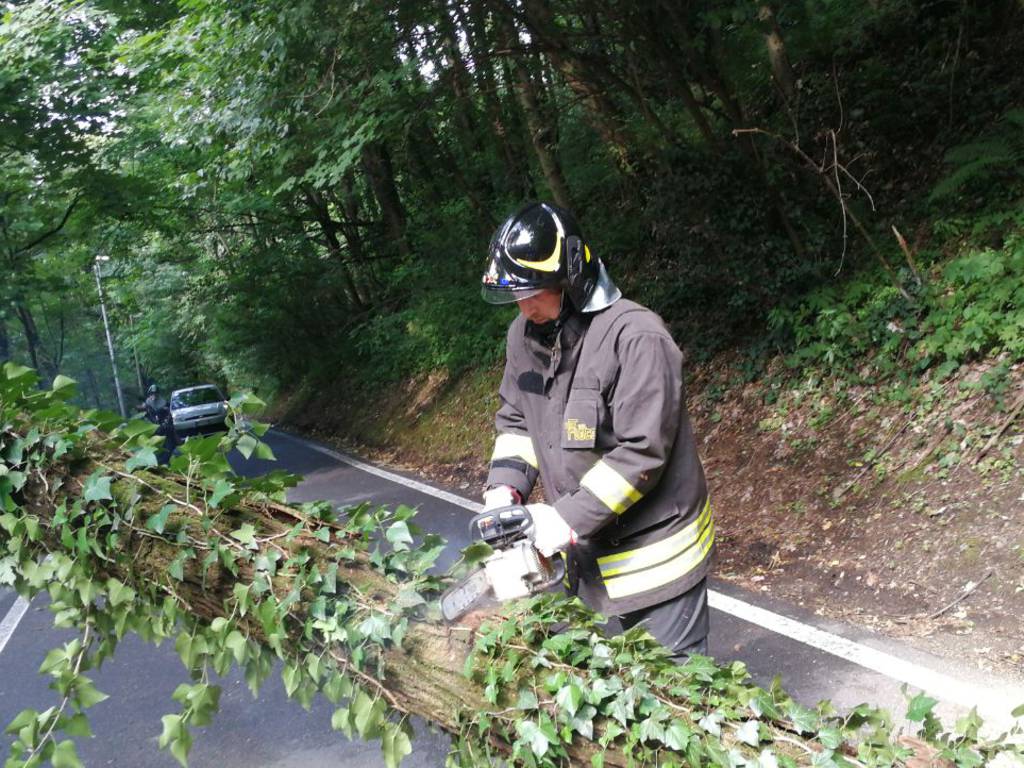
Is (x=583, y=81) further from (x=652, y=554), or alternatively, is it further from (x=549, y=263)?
(x=652, y=554)

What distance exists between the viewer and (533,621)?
2.07 meters

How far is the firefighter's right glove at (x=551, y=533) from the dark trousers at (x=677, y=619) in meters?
0.42

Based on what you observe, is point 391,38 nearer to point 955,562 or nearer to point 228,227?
point 955,562

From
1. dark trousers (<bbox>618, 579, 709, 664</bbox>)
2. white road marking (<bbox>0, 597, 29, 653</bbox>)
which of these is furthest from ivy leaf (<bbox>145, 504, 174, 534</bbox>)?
white road marking (<bbox>0, 597, 29, 653</bbox>)

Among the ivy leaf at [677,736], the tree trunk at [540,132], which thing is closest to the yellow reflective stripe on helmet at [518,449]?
the ivy leaf at [677,736]

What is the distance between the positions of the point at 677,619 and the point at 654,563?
0.20 metres

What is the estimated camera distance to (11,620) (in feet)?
23.5

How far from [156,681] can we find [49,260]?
1845 cm

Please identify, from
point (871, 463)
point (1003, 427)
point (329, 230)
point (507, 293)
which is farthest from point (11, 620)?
point (329, 230)

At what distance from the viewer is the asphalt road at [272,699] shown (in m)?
4.05

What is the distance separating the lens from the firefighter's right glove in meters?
2.42

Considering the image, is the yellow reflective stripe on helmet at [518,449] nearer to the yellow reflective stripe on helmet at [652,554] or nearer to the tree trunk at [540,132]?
the yellow reflective stripe on helmet at [652,554]

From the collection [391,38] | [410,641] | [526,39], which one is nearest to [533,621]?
[410,641]

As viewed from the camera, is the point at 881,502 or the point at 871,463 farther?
the point at 871,463
